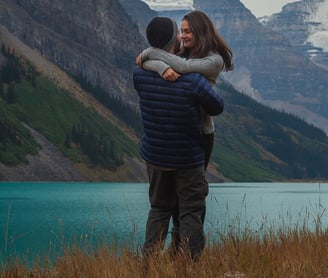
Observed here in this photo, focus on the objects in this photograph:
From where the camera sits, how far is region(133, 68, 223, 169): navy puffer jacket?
8.49 metres

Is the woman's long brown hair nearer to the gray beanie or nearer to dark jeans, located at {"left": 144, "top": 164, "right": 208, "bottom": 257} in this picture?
the gray beanie

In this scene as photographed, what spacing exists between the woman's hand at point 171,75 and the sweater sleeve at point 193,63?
103 millimetres

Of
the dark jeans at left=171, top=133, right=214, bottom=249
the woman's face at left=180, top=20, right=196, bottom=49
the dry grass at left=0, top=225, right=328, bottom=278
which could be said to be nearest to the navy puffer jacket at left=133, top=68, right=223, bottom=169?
the dark jeans at left=171, top=133, right=214, bottom=249

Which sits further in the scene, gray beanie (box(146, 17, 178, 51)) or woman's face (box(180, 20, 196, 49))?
woman's face (box(180, 20, 196, 49))

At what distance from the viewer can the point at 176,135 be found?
8617mm

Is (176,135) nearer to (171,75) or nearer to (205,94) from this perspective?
(205,94)

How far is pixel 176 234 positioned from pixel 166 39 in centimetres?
263

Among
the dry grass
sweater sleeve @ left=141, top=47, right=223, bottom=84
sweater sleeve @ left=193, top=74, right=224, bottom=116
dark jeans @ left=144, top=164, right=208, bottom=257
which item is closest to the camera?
the dry grass

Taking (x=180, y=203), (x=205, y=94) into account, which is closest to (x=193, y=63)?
(x=205, y=94)

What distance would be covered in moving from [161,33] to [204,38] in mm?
556

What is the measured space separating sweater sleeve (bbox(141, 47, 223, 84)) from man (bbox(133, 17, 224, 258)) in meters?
0.10

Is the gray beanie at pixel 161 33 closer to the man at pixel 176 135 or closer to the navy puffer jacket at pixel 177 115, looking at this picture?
the man at pixel 176 135

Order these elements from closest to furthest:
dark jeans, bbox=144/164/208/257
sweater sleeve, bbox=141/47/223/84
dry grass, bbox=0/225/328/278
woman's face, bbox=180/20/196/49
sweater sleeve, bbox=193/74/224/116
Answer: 1. dry grass, bbox=0/225/328/278
2. sweater sleeve, bbox=193/74/224/116
3. sweater sleeve, bbox=141/47/223/84
4. dark jeans, bbox=144/164/208/257
5. woman's face, bbox=180/20/196/49

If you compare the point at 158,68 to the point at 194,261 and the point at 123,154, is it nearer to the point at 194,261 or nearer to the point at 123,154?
the point at 194,261
